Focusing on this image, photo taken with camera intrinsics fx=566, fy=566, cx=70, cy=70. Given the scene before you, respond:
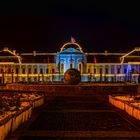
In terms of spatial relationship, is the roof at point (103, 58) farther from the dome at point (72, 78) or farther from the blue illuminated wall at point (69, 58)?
the dome at point (72, 78)

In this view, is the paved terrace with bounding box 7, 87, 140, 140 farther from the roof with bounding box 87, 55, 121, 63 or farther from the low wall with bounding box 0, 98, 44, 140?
the roof with bounding box 87, 55, 121, 63

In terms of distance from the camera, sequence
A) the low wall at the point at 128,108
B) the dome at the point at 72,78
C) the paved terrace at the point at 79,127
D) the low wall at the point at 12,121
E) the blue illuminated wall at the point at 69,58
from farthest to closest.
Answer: the blue illuminated wall at the point at 69,58 < the dome at the point at 72,78 < the low wall at the point at 128,108 < the paved terrace at the point at 79,127 < the low wall at the point at 12,121

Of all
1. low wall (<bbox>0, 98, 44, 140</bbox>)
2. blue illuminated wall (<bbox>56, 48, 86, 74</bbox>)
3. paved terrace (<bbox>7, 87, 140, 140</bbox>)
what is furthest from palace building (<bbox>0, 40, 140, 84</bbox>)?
low wall (<bbox>0, 98, 44, 140</bbox>)

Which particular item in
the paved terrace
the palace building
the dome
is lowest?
the paved terrace

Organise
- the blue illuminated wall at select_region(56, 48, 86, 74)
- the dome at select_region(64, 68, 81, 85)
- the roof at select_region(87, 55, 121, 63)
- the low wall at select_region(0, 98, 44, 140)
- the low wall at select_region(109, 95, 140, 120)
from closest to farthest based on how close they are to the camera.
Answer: the low wall at select_region(0, 98, 44, 140) < the low wall at select_region(109, 95, 140, 120) < the dome at select_region(64, 68, 81, 85) < the blue illuminated wall at select_region(56, 48, 86, 74) < the roof at select_region(87, 55, 121, 63)

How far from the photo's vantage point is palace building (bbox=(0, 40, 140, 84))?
456ft

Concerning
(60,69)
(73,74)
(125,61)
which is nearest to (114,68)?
(125,61)

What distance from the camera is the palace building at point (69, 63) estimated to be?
139 metres

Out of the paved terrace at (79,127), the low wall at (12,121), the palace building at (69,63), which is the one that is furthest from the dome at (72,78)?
the palace building at (69,63)

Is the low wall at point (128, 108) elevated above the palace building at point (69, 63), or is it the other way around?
the palace building at point (69, 63)

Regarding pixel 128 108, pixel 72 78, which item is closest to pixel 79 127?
pixel 128 108

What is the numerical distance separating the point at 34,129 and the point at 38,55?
133952mm

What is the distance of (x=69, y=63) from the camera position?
141375mm

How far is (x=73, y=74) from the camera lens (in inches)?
2724
